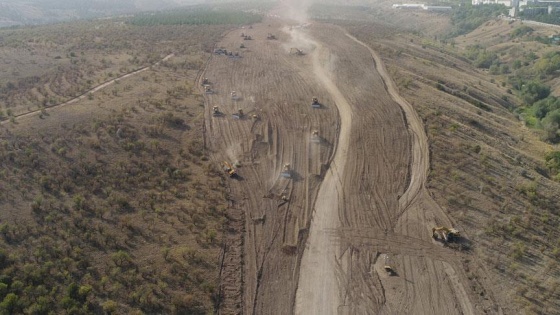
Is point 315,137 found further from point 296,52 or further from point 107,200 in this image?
point 296,52

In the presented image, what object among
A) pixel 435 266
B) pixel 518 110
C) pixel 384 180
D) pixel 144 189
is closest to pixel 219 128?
pixel 144 189

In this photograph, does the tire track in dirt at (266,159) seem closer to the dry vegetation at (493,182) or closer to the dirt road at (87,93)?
the dirt road at (87,93)

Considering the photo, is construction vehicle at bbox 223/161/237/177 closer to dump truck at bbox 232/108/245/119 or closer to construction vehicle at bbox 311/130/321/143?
construction vehicle at bbox 311/130/321/143

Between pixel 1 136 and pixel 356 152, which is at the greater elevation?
pixel 1 136

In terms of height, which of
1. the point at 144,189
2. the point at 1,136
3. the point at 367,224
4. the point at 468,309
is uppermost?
the point at 1,136

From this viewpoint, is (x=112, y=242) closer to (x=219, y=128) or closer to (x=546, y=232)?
(x=219, y=128)

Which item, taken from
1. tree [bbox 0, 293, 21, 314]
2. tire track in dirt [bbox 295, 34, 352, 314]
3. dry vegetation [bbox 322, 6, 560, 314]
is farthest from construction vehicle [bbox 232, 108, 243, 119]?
tree [bbox 0, 293, 21, 314]

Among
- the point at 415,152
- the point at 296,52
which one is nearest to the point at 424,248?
Result: the point at 415,152
